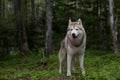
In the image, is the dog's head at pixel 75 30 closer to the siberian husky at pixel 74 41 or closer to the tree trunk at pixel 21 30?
the siberian husky at pixel 74 41

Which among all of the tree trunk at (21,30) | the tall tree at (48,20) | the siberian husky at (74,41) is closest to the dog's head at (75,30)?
the siberian husky at (74,41)

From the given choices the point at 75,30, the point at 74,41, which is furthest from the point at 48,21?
the point at 75,30

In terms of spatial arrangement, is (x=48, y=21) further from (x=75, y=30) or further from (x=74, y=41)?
(x=75, y=30)

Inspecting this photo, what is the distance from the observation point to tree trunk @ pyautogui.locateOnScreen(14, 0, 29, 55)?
2009 cm

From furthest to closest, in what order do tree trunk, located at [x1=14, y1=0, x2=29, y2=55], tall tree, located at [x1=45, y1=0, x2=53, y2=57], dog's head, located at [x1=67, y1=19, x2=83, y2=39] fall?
tree trunk, located at [x1=14, y1=0, x2=29, y2=55] → tall tree, located at [x1=45, y1=0, x2=53, y2=57] → dog's head, located at [x1=67, y1=19, x2=83, y2=39]

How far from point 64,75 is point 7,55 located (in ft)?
36.1

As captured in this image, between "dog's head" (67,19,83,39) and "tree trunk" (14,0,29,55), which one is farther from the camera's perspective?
"tree trunk" (14,0,29,55)

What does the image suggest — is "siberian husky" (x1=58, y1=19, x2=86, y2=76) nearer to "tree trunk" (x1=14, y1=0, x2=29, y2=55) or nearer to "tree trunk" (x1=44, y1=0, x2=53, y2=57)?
"tree trunk" (x1=44, y1=0, x2=53, y2=57)

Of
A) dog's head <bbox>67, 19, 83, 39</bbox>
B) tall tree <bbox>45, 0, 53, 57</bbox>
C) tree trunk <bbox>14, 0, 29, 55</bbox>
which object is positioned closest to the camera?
dog's head <bbox>67, 19, 83, 39</bbox>

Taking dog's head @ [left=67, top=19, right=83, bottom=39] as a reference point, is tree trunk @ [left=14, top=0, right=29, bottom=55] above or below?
below

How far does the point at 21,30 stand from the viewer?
20469mm

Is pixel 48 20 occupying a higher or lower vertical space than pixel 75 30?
lower

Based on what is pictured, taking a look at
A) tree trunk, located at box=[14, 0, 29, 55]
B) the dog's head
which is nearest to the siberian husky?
the dog's head

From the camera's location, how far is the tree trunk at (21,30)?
20094mm
